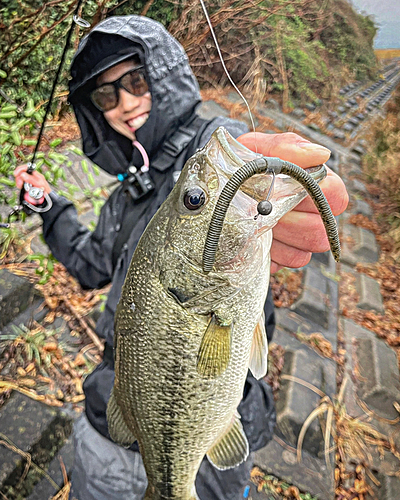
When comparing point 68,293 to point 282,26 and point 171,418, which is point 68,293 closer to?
point 171,418

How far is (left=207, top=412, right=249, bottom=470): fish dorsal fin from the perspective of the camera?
117 cm

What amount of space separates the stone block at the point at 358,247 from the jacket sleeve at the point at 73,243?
3282 millimetres

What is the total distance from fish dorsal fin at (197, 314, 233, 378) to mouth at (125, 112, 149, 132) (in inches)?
43.2

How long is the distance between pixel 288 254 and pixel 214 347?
1.44 feet

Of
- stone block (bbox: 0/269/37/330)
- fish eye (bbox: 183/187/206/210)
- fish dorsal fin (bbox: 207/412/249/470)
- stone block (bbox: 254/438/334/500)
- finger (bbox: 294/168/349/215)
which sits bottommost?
stone block (bbox: 254/438/334/500)

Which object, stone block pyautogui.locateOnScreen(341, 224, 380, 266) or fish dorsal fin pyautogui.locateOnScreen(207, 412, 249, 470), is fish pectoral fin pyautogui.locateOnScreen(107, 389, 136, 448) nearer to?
fish dorsal fin pyautogui.locateOnScreen(207, 412, 249, 470)

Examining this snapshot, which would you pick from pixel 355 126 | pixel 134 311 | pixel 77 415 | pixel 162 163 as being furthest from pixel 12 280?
pixel 355 126

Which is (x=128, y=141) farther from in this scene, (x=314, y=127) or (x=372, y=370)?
(x=372, y=370)

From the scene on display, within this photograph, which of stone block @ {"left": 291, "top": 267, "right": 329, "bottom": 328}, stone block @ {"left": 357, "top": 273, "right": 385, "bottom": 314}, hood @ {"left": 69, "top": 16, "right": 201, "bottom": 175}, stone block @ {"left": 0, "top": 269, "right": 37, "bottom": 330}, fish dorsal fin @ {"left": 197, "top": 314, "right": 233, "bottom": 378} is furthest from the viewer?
stone block @ {"left": 357, "top": 273, "right": 385, "bottom": 314}

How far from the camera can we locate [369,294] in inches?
149

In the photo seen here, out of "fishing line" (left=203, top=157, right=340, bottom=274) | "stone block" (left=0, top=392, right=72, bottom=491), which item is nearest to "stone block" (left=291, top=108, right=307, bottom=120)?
"fishing line" (left=203, top=157, right=340, bottom=274)

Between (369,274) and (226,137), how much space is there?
3.87 metres

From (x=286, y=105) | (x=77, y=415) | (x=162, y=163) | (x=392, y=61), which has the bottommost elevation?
(x=77, y=415)

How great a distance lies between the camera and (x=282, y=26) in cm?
285
